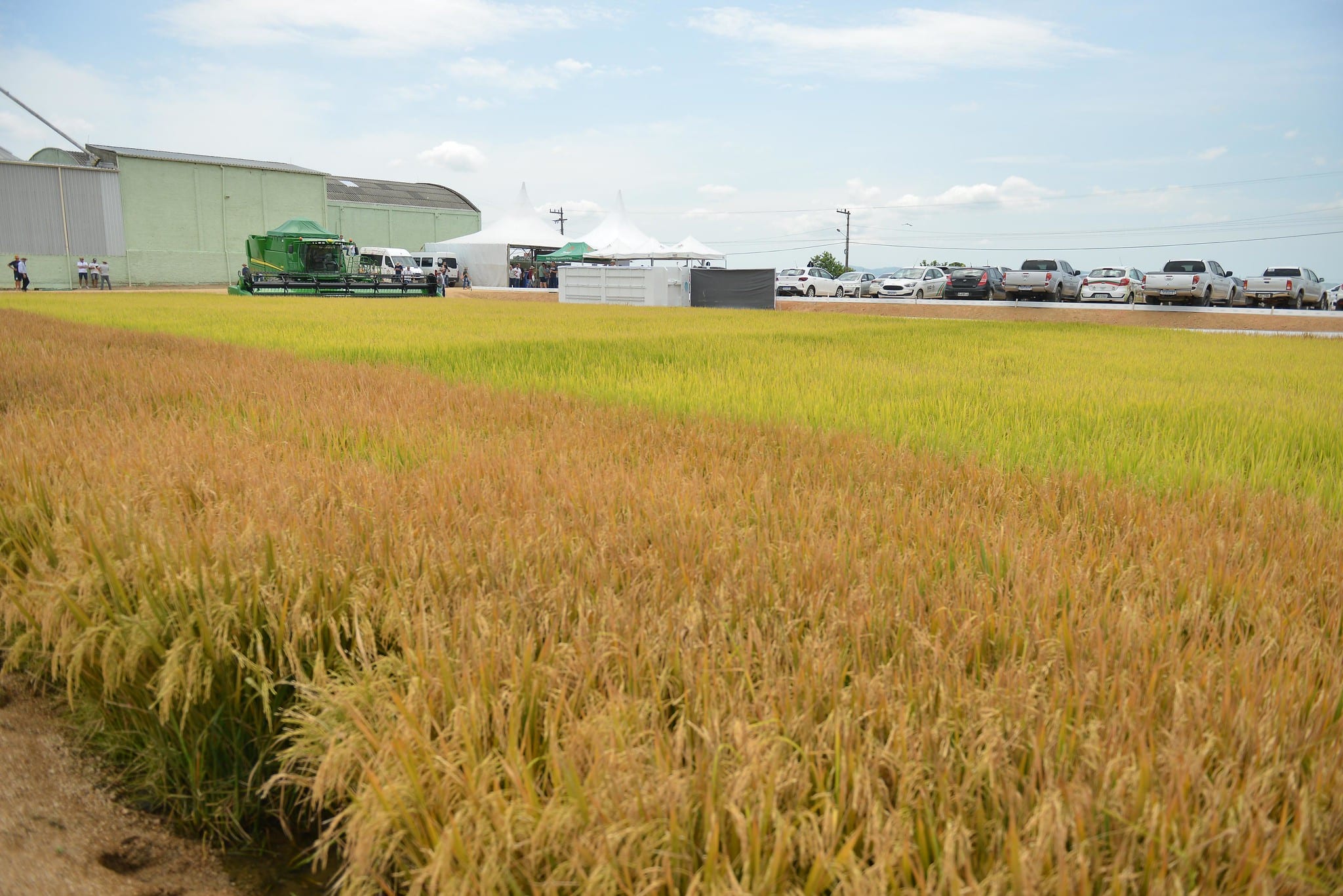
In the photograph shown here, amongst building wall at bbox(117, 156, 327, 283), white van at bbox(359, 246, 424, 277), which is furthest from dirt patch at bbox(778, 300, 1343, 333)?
building wall at bbox(117, 156, 327, 283)

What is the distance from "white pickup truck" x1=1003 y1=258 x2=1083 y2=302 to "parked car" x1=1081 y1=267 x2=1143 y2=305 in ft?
1.43

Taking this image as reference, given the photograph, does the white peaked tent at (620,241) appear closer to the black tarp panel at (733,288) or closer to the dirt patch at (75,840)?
the black tarp panel at (733,288)

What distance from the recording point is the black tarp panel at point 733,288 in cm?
3403

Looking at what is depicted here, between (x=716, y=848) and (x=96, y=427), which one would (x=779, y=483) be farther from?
(x=96, y=427)

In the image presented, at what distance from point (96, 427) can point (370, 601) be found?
311 cm

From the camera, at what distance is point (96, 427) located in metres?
4.69

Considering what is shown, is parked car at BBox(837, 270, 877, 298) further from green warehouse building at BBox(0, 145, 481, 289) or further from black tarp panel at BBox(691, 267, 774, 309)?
green warehouse building at BBox(0, 145, 481, 289)

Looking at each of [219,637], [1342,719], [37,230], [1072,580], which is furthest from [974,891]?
[37,230]

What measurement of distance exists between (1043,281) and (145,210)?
46.7 meters

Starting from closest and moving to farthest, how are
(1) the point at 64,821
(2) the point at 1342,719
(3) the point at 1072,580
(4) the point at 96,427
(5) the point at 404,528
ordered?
(2) the point at 1342,719, (1) the point at 64,821, (3) the point at 1072,580, (5) the point at 404,528, (4) the point at 96,427

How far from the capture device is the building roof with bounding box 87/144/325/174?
49750 millimetres

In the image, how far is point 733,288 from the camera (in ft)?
112

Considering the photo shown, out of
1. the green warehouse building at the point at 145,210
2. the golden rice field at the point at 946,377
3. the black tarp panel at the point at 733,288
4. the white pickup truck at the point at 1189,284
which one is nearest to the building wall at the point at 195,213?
the green warehouse building at the point at 145,210

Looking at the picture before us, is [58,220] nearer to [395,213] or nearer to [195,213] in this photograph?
[195,213]
